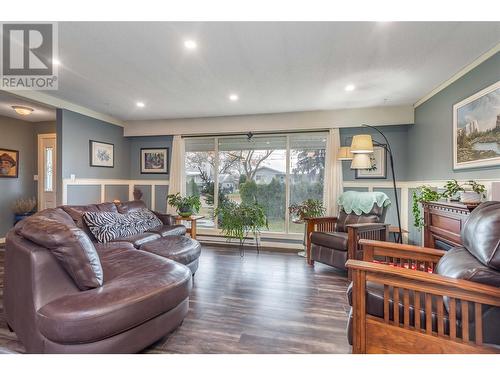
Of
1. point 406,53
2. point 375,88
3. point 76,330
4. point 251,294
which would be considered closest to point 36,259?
Answer: point 76,330

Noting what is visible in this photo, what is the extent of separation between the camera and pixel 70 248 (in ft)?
5.04

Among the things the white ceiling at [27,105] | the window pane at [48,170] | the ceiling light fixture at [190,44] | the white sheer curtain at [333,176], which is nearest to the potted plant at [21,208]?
the window pane at [48,170]

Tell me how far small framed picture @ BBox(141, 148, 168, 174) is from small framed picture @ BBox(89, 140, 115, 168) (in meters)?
0.58

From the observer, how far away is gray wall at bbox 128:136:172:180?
5.25 meters

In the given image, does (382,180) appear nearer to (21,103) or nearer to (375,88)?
(375,88)

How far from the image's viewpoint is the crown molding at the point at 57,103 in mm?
3368

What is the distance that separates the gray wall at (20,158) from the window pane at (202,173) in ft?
9.14

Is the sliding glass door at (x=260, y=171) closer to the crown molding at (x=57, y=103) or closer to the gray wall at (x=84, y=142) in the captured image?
the gray wall at (x=84, y=142)

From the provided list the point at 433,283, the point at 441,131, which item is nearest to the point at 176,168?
the point at 441,131

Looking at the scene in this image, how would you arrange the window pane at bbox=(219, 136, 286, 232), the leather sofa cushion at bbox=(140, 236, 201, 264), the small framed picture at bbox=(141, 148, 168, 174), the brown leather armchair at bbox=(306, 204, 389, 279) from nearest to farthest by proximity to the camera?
the leather sofa cushion at bbox=(140, 236, 201, 264)
the brown leather armchair at bbox=(306, 204, 389, 279)
the window pane at bbox=(219, 136, 286, 232)
the small framed picture at bbox=(141, 148, 168, 174)

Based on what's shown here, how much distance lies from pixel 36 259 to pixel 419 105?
185 inches

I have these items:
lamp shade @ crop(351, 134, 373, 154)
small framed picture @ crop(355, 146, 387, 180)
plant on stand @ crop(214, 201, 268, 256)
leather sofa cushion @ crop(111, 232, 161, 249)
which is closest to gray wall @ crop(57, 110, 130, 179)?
leather sofa cushion @ crop(111, 232, 161, 249)

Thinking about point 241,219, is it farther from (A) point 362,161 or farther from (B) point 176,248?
(A) point 362,161

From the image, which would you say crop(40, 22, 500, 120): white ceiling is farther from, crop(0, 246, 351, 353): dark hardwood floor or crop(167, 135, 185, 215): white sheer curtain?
crop(0, 246, 351, 353): dark hardwood floor
